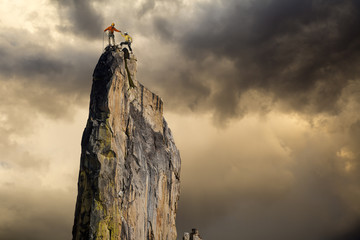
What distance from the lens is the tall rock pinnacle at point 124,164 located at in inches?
2808

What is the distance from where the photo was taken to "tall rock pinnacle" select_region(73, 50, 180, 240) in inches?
2808

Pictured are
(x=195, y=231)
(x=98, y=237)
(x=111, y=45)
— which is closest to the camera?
(x=98, y=237)

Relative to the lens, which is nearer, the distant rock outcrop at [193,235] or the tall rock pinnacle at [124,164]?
the tall rock pinnacle at [124,164]

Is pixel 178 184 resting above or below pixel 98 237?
above

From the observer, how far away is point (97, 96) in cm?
7612

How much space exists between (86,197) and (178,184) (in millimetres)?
24998

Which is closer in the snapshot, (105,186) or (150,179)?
(105,186)

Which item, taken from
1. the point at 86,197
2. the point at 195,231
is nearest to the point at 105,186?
the point at 86,197

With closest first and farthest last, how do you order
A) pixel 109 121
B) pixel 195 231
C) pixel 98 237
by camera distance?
pixel 98 237
pixel 109 121
pixel 195 231

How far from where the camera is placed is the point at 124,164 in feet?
252

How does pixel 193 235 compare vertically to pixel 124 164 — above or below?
below

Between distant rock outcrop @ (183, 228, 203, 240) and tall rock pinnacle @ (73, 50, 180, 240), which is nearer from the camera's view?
tall rock pinnacle @ (73, 50, 180, 240)

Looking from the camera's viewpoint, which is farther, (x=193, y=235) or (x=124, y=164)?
(x=193, y=235)

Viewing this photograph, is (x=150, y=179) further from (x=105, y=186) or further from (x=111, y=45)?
(x=111, y=45)
